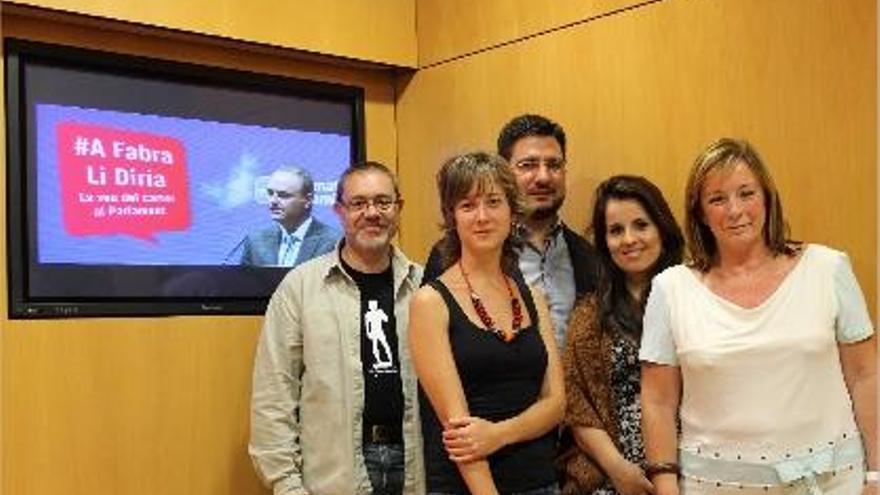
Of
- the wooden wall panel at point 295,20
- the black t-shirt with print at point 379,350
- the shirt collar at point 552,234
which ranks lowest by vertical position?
the black t-shirt with print at point 379,350

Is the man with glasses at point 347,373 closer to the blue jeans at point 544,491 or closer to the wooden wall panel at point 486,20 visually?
the blue jeans at point 544,491

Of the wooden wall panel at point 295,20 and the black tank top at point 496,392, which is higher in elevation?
the wooden wall panel at point 295,20

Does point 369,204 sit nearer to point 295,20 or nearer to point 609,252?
point 609,252

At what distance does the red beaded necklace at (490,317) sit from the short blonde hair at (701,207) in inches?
15.7

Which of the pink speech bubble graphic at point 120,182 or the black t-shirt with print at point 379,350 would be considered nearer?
the black t-shirt with print at point 379,350

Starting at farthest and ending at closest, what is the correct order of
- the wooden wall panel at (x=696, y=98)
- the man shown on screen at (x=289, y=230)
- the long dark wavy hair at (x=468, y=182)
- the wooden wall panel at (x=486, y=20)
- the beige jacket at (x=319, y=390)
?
the man shown on screen at (x=289, y=230)
the wooden wall panel at (x=486, y=20)
the beige jacket at (x=319, y=390)
the wooden wall panel at (x=696, y=98)
the long dark wavy hair at (x=468, y=182)

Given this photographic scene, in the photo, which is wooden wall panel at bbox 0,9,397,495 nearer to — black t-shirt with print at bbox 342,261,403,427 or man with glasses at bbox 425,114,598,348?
black t-shirt with print at bbox 342,261,403,427

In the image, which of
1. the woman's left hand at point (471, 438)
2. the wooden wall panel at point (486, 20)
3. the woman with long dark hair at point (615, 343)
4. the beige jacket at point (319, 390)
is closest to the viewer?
the woman's left hand at point (471, 438)

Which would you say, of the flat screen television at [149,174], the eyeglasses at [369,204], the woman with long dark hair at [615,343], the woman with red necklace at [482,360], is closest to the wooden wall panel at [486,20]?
the flat screen television at [149,174]

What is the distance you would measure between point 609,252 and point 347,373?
75cm

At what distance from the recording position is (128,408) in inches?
112

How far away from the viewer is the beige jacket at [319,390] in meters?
2.54

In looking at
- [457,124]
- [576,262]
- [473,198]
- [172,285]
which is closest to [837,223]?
[576,262]

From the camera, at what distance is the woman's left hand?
75.9 inches
